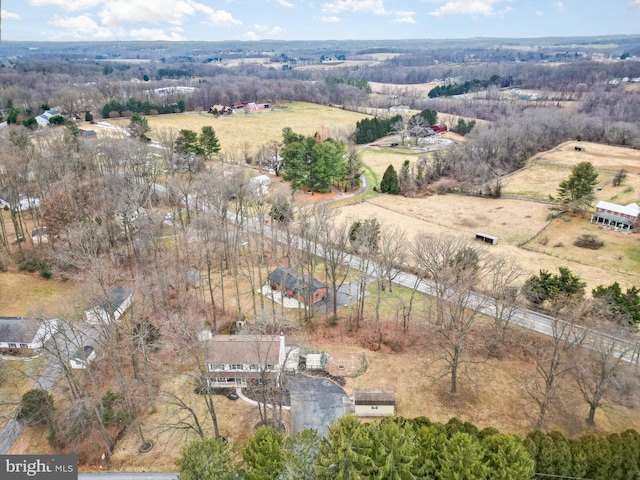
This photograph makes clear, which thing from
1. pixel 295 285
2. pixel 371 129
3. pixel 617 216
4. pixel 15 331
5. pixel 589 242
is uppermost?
pixel 371 129

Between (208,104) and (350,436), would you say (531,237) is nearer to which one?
(350,436)

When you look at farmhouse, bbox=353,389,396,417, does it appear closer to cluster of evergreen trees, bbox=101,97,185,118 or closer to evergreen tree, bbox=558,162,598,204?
evergreen tree, bbox=558,162,598,204

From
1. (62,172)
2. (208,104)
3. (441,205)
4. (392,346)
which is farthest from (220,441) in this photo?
(208,104)

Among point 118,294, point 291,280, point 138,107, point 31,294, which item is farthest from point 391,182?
point 138,107

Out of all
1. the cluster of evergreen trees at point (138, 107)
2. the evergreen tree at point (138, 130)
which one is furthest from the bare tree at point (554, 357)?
the cluster of evergreen trees at point (138, 107)

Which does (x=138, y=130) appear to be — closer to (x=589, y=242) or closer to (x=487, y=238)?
(x=487, y=238)

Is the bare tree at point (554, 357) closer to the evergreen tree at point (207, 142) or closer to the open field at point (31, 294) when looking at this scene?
the open field at point (31, 294)

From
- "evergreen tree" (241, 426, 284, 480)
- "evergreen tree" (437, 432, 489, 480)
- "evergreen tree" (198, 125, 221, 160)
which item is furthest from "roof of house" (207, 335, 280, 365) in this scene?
"evergreen tree" (198, 125, 221, 160)
